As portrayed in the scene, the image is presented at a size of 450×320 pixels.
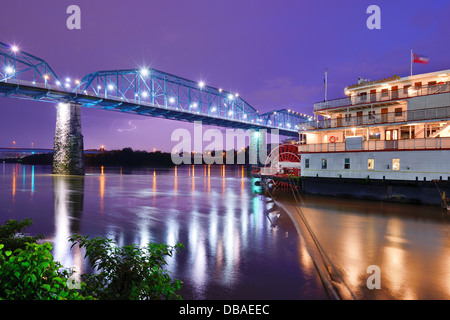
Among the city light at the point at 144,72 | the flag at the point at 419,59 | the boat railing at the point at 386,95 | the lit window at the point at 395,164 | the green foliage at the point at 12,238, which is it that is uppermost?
the city light at the point at 144,72

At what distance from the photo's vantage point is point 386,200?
2761 cm

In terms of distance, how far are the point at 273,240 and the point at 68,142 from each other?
61.8 m

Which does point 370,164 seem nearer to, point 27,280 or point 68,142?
point 27,280

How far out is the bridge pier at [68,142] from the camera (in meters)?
64.8

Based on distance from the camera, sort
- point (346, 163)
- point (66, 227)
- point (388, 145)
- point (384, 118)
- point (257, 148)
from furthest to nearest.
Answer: point (257, 148) < point (346, 163) < point (384, 118) < point (388, 145) < point (66, 227)

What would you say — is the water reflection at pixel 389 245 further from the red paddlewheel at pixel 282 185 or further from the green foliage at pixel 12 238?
the red paddlewheel at pixel 282 185

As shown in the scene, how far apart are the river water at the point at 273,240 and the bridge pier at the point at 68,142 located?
128 ft

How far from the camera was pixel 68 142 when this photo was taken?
64.4 m

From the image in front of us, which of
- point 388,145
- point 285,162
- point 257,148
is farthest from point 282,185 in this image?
point 257,148

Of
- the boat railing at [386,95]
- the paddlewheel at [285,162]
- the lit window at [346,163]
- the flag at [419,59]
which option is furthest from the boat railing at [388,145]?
the paddlewheel at [285,162]

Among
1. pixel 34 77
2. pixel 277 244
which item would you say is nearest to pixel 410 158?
pixel 277 244

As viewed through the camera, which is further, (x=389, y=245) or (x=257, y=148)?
(x=257, y=148)

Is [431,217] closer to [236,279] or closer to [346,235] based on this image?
[346,235]
